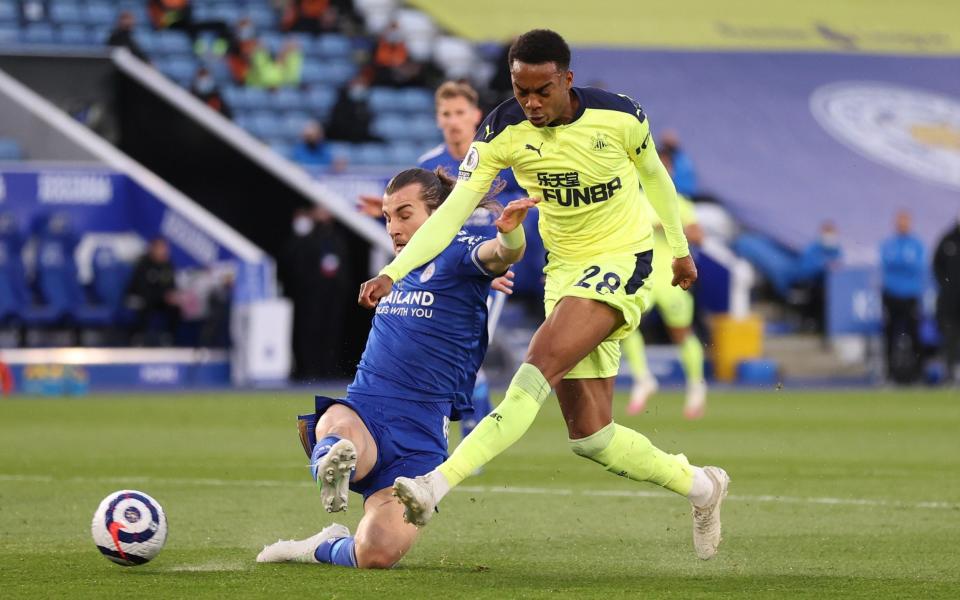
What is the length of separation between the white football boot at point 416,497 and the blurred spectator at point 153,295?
596 inches

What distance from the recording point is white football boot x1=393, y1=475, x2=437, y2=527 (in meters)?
5.74

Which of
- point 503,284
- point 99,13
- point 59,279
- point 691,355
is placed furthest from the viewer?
point 99,13

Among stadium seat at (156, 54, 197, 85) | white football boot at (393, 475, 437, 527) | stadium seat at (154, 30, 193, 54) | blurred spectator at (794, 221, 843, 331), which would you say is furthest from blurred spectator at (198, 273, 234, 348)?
white football boot at (393, 475, 437, 527)

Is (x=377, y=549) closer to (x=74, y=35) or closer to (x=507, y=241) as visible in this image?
(x=507, y=241)

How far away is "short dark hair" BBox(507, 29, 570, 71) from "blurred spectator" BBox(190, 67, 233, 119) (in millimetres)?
16845

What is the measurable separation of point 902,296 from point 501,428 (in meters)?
16.2

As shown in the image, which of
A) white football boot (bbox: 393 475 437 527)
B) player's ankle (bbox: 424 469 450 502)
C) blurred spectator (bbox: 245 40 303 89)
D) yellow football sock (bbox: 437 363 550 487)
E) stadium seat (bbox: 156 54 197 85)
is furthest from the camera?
blurred spectator (bbox: 245 40 303 89)

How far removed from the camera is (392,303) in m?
6.94

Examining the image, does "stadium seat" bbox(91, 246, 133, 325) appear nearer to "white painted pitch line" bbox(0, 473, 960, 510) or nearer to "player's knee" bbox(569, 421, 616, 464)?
"white painted pitch line" bbox(0, 473, 960, 510)

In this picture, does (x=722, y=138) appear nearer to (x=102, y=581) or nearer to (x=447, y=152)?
(x=447, y=152)

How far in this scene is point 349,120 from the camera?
77.5 ft

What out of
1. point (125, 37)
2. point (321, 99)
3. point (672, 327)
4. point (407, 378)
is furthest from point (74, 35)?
point (407, 378)

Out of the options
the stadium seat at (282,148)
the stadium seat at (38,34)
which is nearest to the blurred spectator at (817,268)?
the stadium seat at (282,148)

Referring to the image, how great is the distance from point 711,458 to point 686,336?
148 inches
